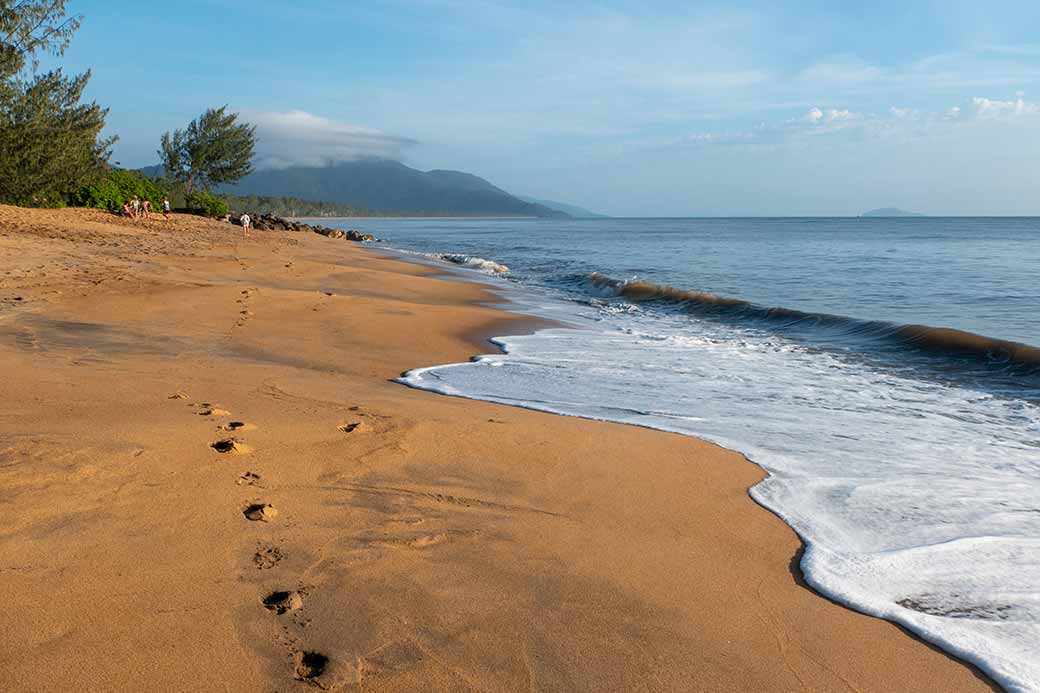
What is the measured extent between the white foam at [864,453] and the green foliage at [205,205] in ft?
125

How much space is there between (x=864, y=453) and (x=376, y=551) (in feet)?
13.4

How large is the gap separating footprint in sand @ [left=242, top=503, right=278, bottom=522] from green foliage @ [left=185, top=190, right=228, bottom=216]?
43.1 meters

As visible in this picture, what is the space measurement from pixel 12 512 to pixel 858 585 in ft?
13.2

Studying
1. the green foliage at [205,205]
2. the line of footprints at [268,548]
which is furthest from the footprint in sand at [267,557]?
the green foliage at [205,205]

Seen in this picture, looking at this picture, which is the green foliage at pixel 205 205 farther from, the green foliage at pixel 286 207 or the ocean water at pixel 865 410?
the green foliage at pixel 286 207

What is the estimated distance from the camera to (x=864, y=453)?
5.55 m

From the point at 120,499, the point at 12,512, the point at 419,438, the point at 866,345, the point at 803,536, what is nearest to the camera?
the point at 12,512

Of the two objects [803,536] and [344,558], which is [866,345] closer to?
[803,536]

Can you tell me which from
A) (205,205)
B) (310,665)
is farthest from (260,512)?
(205,205)

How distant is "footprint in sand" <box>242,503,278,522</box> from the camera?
353 cm

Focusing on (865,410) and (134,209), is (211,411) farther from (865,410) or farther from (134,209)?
(134,209)

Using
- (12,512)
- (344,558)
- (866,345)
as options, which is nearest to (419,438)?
(344,558)

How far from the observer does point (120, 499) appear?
140 inches

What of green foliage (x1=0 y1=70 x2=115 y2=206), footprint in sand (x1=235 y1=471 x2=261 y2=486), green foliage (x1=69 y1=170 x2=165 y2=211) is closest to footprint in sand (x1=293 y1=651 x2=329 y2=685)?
→ footprint in sand (x1=235 y1=471 x2=261 y2=486)
